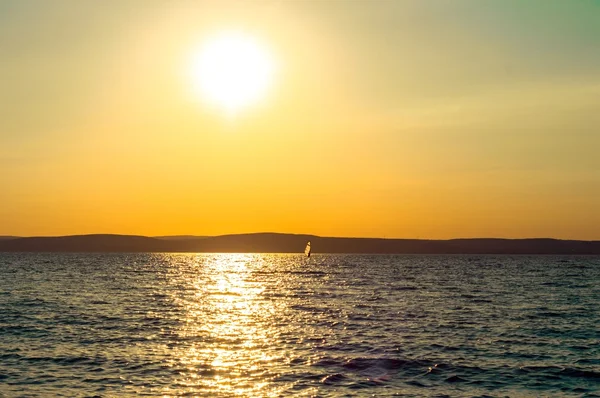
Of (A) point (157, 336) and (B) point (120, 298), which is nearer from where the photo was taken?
(A) point (157, 336)

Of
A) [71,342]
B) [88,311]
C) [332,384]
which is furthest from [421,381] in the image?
[88,311]

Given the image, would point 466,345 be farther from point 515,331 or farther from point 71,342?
point 71,342

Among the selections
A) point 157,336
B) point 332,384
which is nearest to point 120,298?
point 157,336

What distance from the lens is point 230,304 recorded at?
2923 inches

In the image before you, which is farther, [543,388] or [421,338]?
[421,338]

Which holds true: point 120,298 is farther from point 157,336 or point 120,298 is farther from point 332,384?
point 332,384

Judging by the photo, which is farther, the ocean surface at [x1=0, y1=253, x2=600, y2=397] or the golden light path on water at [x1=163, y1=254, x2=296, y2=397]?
the ocean surface at [x1=0, y1=253, x2=600, y2=397]

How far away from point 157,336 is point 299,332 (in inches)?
428

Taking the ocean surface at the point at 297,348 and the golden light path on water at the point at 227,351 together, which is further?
the ocean surface at the point at 297,348

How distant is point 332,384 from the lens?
106 ft

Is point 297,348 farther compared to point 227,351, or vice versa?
point 297,348

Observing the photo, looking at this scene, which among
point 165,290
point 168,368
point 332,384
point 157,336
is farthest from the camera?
point 165,290

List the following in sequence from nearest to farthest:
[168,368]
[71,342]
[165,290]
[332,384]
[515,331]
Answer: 1. [332,384]
2. [168,368]
3. [71,342]
4. [515,331]
5. [165,290]

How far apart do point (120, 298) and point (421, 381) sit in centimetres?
5234
